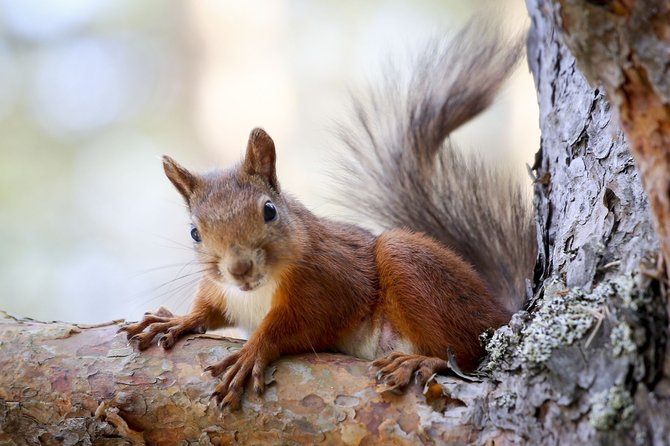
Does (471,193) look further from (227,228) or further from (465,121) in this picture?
(227,228)

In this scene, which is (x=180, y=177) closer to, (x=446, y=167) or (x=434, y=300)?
(x=434, y=300)

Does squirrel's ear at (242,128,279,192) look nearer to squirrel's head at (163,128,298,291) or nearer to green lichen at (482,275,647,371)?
squirrel's head at (163,128,298,291)

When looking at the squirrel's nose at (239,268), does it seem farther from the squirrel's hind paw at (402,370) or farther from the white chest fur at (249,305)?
the squirrel's hind paw at (402,370)

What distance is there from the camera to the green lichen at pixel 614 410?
113cm

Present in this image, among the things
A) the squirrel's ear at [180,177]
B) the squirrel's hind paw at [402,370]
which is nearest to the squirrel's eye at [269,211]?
the squirrel's ear at [180,177]

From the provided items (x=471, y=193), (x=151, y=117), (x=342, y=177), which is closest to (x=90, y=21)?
(x=151, y=117)

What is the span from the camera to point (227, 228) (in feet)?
5.63

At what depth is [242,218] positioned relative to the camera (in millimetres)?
1741

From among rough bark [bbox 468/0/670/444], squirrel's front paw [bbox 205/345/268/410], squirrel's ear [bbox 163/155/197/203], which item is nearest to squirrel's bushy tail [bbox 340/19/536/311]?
rough bark [bbox 468/0/670/444]

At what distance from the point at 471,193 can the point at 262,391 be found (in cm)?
111

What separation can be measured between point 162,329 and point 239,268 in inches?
11.3

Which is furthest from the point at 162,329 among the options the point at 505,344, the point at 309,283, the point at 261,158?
the point at 505,344

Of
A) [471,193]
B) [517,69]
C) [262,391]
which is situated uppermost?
[517,69]

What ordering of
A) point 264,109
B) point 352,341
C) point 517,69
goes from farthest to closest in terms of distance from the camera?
point 264,109 < point 517,69 < point 352,341
